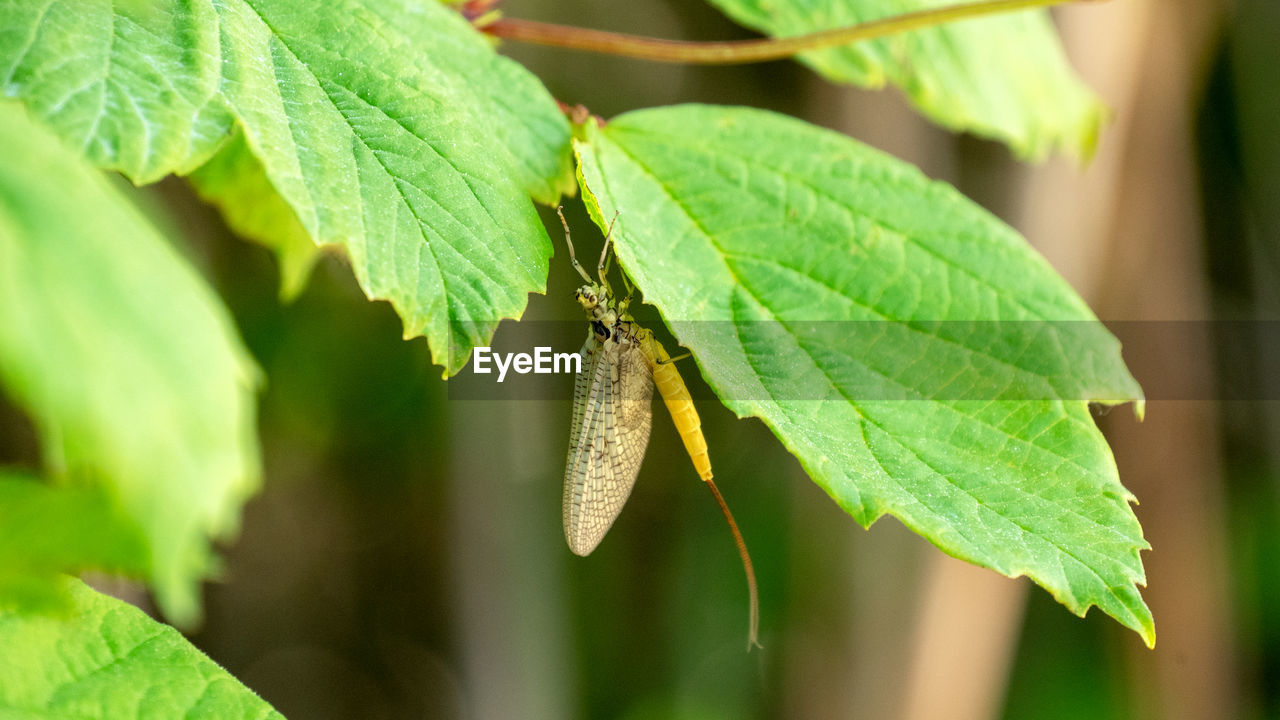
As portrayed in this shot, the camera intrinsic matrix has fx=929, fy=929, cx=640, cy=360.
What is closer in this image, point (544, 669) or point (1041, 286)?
point (1041, 286)

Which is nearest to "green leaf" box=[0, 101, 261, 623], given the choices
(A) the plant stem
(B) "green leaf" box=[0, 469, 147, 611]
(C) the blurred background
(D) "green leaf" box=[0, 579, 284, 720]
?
(B) "green leaf" box=[0, 469, 147, 611]

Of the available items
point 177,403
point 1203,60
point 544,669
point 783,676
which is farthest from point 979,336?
point 1203,60

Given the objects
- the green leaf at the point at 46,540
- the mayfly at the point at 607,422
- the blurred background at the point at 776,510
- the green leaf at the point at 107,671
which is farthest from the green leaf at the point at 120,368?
the blurred background at the point at 776,510

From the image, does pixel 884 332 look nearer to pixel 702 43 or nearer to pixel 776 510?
pixel 702 43

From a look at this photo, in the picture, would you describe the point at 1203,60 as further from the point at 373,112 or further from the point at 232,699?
the point at 232,699

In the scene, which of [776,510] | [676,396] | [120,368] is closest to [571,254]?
[676,396]

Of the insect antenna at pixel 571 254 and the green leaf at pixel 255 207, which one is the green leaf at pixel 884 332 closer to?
the insect antenna at pixel 571 254

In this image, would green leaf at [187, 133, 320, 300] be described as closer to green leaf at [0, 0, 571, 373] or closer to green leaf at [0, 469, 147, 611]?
green leaf at [0, 0, 571, 373]
